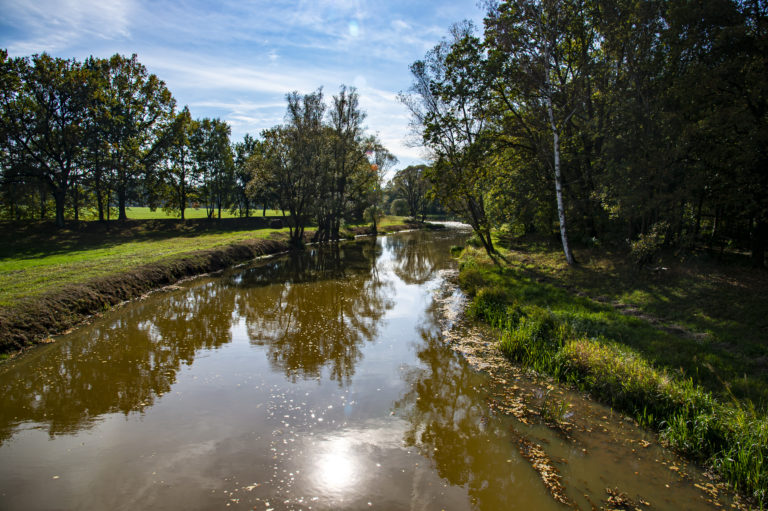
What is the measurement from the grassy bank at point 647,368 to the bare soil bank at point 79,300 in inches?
547

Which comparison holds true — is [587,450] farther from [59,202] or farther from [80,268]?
[59,202]

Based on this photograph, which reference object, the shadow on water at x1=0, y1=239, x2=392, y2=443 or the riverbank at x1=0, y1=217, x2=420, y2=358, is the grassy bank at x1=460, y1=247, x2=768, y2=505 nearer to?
the shadow on water at x1=0, y1=239, x2=392, y2=443

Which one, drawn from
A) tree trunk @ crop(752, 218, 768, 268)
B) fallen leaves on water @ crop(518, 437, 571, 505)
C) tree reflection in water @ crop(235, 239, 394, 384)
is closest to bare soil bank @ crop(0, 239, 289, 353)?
tree reflection in water @ crop(235, 239, 394, 384)

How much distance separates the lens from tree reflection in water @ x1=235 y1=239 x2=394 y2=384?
10.4 meters

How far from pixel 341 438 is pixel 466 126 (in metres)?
19.6

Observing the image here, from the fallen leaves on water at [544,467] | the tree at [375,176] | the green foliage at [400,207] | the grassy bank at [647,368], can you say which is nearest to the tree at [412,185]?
the green foliage at [400,207]

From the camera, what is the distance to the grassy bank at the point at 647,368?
5543mm

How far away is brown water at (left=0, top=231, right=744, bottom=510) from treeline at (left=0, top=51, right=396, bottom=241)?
21.0 meters

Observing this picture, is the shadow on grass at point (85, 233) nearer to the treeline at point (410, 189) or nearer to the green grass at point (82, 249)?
the green grass at point (82, 249)


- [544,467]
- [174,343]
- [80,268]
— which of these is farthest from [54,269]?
[544,467]

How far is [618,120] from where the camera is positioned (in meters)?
16.7

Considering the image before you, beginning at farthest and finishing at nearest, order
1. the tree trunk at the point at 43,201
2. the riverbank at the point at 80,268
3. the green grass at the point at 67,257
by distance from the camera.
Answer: the tree trunk at the point at 43,201 < the green grass at the point at 67,257 < the riverbank at the point at 80,268

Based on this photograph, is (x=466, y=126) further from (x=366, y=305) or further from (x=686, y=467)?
(x=686, y=467)

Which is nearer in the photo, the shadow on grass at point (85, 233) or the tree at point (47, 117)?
the shadow on grass at point (85, 233)
